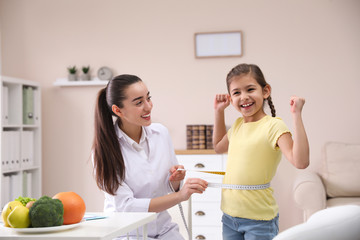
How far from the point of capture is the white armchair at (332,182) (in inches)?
136

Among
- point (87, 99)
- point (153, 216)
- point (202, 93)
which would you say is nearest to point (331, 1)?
point (202, 93)

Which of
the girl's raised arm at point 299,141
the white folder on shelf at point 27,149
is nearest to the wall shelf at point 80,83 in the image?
the white folder on shelf at point 27,149

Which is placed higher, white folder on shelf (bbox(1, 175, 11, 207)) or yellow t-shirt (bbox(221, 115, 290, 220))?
yellow t-shirt (bbox(221, 115, 290, 220))

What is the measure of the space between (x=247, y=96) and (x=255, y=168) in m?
0.27

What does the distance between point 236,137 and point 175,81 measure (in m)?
2.71

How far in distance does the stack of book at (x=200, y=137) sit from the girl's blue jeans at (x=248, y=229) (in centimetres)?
236

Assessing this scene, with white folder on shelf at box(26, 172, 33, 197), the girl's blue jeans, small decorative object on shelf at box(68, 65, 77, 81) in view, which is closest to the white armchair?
the girl's blue jeans

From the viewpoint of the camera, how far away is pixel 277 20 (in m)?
4.33

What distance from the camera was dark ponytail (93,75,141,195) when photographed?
1835 mm

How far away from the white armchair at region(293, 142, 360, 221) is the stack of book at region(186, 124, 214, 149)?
82 centimetres

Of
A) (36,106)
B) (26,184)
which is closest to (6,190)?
(26,184)

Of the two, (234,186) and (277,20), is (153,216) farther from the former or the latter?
(277,20)

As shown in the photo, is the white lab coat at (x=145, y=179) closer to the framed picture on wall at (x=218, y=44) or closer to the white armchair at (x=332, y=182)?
the white armchair at (x=332, y=182)

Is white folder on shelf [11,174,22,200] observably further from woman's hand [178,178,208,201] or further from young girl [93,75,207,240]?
woman's hand [178,178,208,201]
